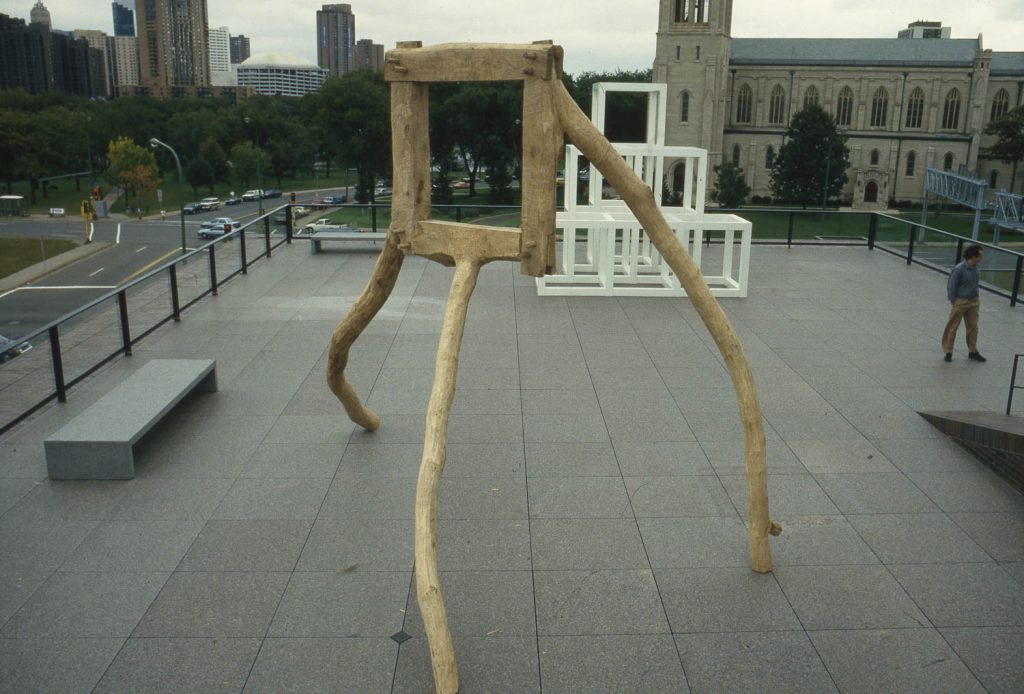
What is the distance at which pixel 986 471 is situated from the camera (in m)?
7.11

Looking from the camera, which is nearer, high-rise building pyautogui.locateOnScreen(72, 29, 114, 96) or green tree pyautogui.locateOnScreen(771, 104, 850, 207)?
green tree pyautogui.locateOnScreen(771, 104, 850, 207)

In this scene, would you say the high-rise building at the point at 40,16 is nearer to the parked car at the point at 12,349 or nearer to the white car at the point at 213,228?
the white car at the point at 213,228

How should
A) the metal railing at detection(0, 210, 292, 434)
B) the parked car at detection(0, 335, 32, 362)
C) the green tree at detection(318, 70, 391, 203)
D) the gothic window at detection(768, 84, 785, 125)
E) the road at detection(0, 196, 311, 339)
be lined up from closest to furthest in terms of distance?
the parked car at detection(0, 335, 32, 362)
the metal railing at detection(0, 210, 292, 434)
the road at detection(0, 196, 311, 339)
the green tree at detection(318, 70, 391, 203)
the gothic window at detection(768, 84, 785, 125)

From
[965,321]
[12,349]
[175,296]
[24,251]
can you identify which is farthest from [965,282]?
[24,251]

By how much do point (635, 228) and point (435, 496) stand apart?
33.2 ft

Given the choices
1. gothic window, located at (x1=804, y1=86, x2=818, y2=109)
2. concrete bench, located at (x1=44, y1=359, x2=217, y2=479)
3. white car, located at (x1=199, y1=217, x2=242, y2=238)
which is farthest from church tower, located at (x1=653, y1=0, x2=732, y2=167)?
concrete bench, located at (x1=44, y1=359, x2=217, y2=479)

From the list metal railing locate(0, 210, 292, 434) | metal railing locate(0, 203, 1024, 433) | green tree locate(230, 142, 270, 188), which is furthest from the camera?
green tree locate(230, 142, 270, 188)

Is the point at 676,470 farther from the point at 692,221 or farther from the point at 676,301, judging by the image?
the point at 692,221

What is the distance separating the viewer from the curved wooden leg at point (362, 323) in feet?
19.9

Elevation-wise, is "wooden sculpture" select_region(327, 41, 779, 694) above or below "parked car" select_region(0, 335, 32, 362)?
above

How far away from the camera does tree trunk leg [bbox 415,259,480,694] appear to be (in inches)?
169

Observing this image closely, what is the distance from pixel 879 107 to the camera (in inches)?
3290

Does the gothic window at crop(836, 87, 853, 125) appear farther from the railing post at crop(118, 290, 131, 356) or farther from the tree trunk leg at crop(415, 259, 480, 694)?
the tree trunk leg at crop(415, 259, 480, 694)

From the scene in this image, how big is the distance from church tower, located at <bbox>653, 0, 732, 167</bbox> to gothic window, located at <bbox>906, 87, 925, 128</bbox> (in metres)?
18.9
